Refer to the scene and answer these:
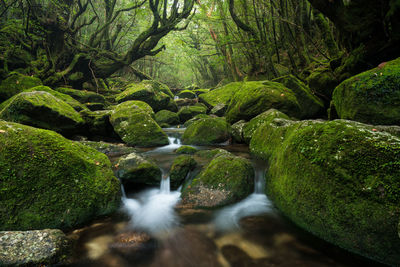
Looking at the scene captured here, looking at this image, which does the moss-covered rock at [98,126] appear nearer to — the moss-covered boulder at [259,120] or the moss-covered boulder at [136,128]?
the moss-covered boulder at [136,128]

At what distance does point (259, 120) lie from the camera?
5977 mm

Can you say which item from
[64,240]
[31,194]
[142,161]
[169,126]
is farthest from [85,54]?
[64,240]

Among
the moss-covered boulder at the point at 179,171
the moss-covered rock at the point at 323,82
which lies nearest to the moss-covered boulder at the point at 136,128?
the moss-covered boulder at the point at 179,171

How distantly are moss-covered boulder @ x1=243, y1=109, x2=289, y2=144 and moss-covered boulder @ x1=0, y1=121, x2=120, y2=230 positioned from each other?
4342mm

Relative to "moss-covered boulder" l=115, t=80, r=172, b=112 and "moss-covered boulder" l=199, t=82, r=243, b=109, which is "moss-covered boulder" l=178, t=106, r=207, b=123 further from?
"moss-covered boulder" l=199, t=82, r=243, b=109

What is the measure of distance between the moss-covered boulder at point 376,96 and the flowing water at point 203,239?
272cm

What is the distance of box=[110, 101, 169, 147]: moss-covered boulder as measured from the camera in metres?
7.06

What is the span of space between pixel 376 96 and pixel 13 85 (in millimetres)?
12796

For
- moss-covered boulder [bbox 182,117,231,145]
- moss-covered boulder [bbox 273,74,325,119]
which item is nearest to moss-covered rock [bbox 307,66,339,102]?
moss-covered boulder [bbox 273,74,325,119]

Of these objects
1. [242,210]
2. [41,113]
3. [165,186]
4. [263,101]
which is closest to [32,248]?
[165,186]

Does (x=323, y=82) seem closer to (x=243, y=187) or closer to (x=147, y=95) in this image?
(x=243, y=187)

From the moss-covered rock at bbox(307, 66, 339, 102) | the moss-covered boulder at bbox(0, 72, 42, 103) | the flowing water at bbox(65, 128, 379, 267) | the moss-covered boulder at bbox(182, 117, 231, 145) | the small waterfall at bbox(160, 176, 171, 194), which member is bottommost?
the flowing water at bbox(65, 128, 379, 267)

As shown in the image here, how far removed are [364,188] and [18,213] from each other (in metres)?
3.87

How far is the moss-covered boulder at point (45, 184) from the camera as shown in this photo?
2.41 meters
